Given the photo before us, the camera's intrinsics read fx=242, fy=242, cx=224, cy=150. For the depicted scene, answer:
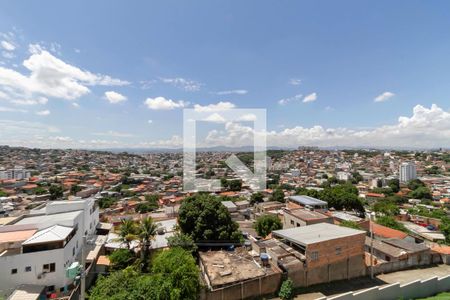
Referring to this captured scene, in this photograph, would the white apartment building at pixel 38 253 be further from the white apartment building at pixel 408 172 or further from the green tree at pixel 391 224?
the white apartment building at pixel 408 172

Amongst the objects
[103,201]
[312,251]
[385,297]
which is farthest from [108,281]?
[103,201]

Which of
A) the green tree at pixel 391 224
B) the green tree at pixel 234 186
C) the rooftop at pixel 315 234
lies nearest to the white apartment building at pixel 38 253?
the rooftop at pixel 315 234

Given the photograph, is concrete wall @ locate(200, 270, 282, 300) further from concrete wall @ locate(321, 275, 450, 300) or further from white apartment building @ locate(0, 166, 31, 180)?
white apartment building @ locate(0, 166, 31, 180)

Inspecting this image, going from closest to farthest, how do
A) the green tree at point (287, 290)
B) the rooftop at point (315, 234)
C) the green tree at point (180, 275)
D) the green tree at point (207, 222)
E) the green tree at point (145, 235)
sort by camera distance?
the green tree at point (180, 275) → the green tree at point (287, 290) → the rooftop at point (315, 234) → the green tree at point (145, 235) → the green tree at point (207, 222)

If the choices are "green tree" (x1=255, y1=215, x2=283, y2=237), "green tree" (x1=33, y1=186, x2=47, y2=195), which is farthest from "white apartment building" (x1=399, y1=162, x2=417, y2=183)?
"green tree" (x1=33, y1=186, x2=47, y2=195)

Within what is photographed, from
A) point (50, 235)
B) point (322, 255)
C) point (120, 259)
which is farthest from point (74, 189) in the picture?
point (322, 255)

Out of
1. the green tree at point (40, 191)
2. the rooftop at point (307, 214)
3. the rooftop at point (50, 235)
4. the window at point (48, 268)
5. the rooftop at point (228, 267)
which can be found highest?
the rooftop at point (50, 235)
